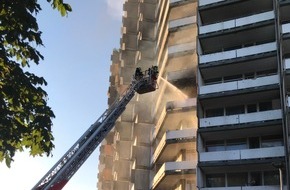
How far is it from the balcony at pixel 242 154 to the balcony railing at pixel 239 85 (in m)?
4.89

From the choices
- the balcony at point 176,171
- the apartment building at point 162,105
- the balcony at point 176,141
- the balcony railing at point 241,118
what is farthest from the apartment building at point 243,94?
the apartment building at point 162,105

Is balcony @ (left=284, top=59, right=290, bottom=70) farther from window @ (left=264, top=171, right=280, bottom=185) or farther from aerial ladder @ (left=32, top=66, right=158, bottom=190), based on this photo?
aerial ladder @ (left=32, top=66, right=158, bottom=190)

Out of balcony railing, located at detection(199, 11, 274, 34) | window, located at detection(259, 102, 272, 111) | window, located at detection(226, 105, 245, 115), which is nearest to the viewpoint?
window, located at detection(259, 102, 272, 111)

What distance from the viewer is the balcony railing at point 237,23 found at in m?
33.5

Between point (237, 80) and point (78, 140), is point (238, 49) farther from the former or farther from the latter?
point (78, 140)

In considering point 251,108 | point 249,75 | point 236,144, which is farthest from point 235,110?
point 249,75

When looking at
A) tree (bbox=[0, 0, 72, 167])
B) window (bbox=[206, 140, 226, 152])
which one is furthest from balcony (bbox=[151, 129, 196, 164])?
tree (bbox=[0, 0, 72, 167])

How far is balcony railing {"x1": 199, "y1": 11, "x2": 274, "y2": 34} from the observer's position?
33.5 metres

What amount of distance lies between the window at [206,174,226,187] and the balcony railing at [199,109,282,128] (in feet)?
12.1

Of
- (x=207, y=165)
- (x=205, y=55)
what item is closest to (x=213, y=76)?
(x=205, y=55)

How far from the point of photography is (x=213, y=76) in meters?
35.0

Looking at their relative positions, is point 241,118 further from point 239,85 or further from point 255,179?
point 255,179

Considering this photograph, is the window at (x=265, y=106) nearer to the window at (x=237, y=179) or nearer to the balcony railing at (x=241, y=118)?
the balcony railing at (x=241, y=118)

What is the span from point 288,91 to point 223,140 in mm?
5883
